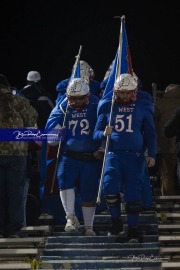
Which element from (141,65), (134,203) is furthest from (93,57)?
(134,203)

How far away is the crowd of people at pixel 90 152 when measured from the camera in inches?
463

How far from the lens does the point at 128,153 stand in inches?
464

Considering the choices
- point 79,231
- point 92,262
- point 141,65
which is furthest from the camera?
point 141,65

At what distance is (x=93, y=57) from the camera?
51.0 ft

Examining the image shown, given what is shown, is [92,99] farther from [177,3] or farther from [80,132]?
[177,3]

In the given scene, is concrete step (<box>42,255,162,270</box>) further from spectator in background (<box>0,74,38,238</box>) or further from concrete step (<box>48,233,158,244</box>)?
spectator in background (<box>0,74,38,238</box>)

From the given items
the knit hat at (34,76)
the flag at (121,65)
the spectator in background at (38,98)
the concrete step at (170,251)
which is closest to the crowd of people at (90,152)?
the flag at (121,65)

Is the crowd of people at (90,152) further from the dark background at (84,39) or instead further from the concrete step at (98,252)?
the dark background at (84,39)

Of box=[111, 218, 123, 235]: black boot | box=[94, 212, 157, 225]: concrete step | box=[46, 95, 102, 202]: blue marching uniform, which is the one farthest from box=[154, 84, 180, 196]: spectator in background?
box=[111, 218, 123, 235]: black boot

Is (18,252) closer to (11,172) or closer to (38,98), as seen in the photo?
(11,172)

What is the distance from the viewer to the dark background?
15367 mm

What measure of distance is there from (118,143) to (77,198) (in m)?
1.30

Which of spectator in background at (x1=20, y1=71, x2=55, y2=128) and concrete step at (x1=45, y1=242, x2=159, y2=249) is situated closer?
concrete step at (x1=45, y1=242, x2=159, y2=249)

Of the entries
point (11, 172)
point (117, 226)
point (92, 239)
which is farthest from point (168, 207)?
point (11, 172)
